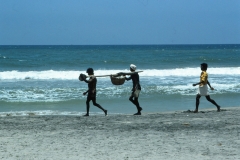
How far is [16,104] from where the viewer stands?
1473cm

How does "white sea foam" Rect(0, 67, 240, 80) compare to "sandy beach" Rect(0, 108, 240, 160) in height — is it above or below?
above

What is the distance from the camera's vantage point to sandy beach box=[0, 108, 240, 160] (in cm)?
673

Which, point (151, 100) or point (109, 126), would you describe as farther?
point (151, 100)

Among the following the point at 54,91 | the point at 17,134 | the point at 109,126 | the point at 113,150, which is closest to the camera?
the point at 113,150

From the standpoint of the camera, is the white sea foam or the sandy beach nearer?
the sandy beach

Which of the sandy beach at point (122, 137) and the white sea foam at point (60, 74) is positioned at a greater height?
the white sea foam at point (60, 74)

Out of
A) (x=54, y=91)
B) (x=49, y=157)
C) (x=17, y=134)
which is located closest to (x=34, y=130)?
(x=17, y=134)

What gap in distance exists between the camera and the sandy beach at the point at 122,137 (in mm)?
6734

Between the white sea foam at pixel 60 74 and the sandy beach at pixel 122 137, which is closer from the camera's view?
the sandy beach at pixel 122 137

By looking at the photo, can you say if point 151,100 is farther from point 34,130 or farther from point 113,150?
point 113,150

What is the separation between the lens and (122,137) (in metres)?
8.05

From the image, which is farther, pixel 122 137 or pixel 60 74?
pixel 60 74

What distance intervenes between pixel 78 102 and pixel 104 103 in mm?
898

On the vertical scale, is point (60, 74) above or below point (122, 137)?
above
